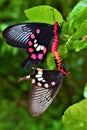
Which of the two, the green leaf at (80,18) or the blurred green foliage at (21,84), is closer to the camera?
the green leaf at (80,18)

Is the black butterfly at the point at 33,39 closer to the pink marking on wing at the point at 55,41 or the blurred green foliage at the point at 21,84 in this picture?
the pink marking on wing at the point at 55,41

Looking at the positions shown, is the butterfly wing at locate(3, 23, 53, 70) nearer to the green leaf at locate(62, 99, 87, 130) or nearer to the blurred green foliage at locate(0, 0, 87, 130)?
the green leaf at locate(62, 99, 87, 130)

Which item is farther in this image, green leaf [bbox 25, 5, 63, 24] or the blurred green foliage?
the blurred green foliage

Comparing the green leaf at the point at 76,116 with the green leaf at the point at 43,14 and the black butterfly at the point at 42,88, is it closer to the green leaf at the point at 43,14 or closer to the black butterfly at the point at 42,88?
the black butterfly at the point at 42,88

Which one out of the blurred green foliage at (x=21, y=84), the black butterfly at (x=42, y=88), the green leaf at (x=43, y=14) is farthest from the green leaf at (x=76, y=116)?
the blurred green foliage at (x=21, y=84)

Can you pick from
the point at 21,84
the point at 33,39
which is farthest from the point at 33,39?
the point at 21,84

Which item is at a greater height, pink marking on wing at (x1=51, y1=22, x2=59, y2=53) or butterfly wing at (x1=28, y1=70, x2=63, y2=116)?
pink marking on wing at (x1=51, y1=22, x2=59, y2=53)

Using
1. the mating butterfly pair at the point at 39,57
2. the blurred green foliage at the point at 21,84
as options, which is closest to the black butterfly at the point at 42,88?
the mating butterfly pair at the point at 39,57

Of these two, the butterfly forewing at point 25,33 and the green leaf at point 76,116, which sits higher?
the butterfly forewing at point 25,33

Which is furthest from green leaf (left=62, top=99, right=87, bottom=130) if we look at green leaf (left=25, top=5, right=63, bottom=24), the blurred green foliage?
the blurred green foliage

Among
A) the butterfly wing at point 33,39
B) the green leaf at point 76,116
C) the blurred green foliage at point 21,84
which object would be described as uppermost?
the butterfly wing at point 33,39
